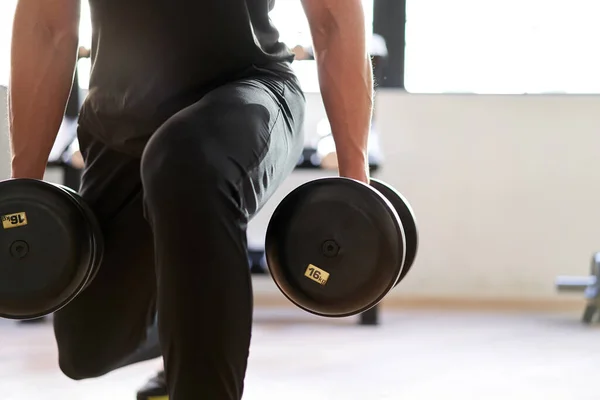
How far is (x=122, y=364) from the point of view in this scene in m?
1.33

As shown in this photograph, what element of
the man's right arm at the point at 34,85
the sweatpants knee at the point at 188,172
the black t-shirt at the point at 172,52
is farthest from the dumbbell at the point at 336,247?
the man's right arm at the point at 34,85

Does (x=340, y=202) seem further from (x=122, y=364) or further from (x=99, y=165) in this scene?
(x=122, y=364)

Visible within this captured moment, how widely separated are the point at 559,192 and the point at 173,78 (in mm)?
2082

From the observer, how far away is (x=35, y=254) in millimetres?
979

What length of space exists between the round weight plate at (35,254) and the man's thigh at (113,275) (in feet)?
0.77

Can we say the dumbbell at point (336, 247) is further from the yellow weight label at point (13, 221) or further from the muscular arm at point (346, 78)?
the yellow weight label at point (13, 221)


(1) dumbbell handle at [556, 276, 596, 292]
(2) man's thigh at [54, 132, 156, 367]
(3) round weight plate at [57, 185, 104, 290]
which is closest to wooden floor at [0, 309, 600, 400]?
(1) dumbbell handle at [556, 276, 596, 292]

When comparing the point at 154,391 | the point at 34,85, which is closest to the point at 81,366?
the point at 154,391

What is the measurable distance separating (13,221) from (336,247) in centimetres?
48

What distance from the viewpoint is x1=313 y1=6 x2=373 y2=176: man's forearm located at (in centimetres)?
109

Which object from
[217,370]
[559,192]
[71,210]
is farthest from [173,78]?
[559,192]

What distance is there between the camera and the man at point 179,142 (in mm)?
740

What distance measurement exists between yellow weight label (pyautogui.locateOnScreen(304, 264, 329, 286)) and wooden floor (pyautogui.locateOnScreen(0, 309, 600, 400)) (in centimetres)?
85

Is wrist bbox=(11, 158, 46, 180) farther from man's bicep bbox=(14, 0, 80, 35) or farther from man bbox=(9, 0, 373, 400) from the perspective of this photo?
man's bicep bbox=(14, 0, 80, 35)
